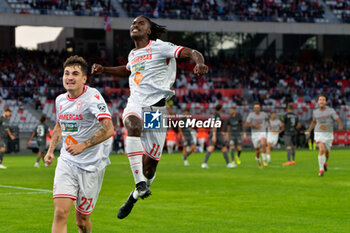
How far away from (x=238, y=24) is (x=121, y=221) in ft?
138

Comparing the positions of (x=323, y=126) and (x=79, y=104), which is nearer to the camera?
(x=79, y=104)

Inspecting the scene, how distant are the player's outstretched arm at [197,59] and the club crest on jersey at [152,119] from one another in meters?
0.93

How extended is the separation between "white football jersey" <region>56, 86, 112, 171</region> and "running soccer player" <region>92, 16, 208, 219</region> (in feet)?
3.24

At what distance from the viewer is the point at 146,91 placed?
8.91 m

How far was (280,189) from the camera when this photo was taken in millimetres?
17328

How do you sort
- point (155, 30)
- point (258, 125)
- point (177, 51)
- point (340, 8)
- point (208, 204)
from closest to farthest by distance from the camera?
point (177, 51)
point (155, 30)
point (208, 204)
point (258, 125)
point (340, 8)

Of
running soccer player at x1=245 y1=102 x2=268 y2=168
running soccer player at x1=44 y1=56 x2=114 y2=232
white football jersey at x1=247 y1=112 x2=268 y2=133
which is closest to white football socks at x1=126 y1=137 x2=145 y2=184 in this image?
running soccer player at x1=44 y1=56 x2=114 y2=232

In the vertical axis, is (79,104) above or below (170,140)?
above

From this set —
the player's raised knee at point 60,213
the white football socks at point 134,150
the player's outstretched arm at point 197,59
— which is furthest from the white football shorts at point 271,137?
the player's raised knee at point 60,213

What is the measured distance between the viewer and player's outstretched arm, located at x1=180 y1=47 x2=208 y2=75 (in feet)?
24.4

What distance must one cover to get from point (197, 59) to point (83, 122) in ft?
4.93

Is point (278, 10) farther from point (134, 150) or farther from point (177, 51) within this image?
point (134, 150)

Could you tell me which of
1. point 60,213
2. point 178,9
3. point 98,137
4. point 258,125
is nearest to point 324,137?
point 258,125

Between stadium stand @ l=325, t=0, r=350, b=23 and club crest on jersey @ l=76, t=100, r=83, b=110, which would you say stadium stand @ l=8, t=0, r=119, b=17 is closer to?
stadium stand @ l=325, t=0, r=350, b=23
